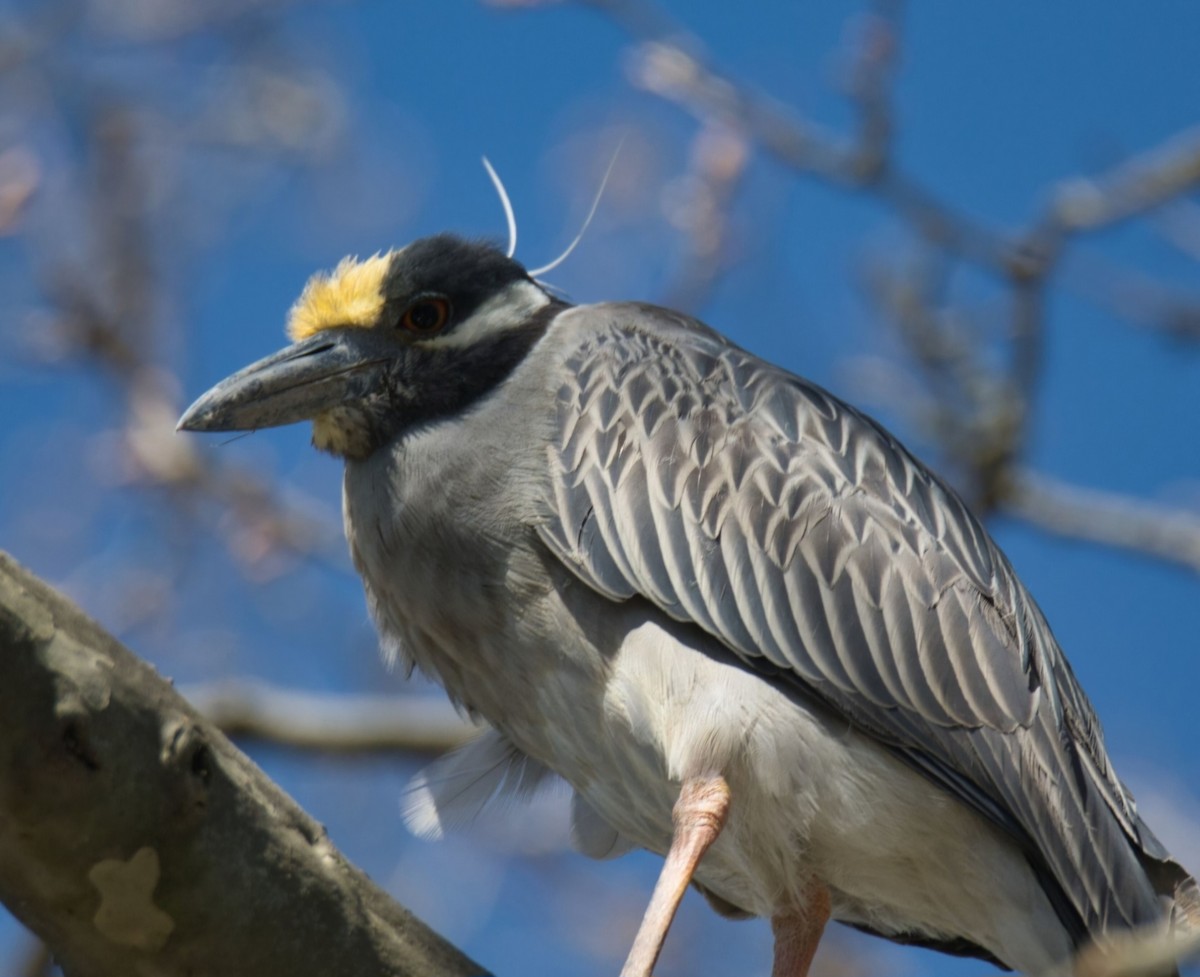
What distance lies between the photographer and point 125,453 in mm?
6117

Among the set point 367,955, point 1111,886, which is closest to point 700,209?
point 1111,886

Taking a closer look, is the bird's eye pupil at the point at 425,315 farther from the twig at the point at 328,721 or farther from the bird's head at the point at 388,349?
the twig at the point at 328,721

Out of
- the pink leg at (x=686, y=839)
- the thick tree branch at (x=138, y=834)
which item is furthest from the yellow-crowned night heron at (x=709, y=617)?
the thick tree branch at (x=138, y=834)

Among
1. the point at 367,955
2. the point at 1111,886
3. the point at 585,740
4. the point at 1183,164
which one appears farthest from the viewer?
the point at 1183,164

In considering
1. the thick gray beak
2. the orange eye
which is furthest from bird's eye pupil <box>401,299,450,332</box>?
the thick gray beak

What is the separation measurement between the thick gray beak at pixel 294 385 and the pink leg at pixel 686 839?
4.47ft

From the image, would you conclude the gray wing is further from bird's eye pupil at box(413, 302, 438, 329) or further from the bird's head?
bird's eye pupil at box(413, 302, 438, 329)

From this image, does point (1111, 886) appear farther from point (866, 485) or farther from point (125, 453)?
point (125, 453)

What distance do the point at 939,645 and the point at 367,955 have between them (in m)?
1.49

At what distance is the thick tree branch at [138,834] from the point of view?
2455mm

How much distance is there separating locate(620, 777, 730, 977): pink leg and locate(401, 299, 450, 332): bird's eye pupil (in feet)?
4.70

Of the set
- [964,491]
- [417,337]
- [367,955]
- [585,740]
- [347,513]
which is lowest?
[367,955]

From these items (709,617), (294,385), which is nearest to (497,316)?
(294,385)

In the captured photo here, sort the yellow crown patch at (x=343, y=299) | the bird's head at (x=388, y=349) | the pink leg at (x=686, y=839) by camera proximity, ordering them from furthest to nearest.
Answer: the yellow crown patch at (x=343, y=299) → the bird's head at (x=388, y=349) → the pink leg at (x=686, y=839)
